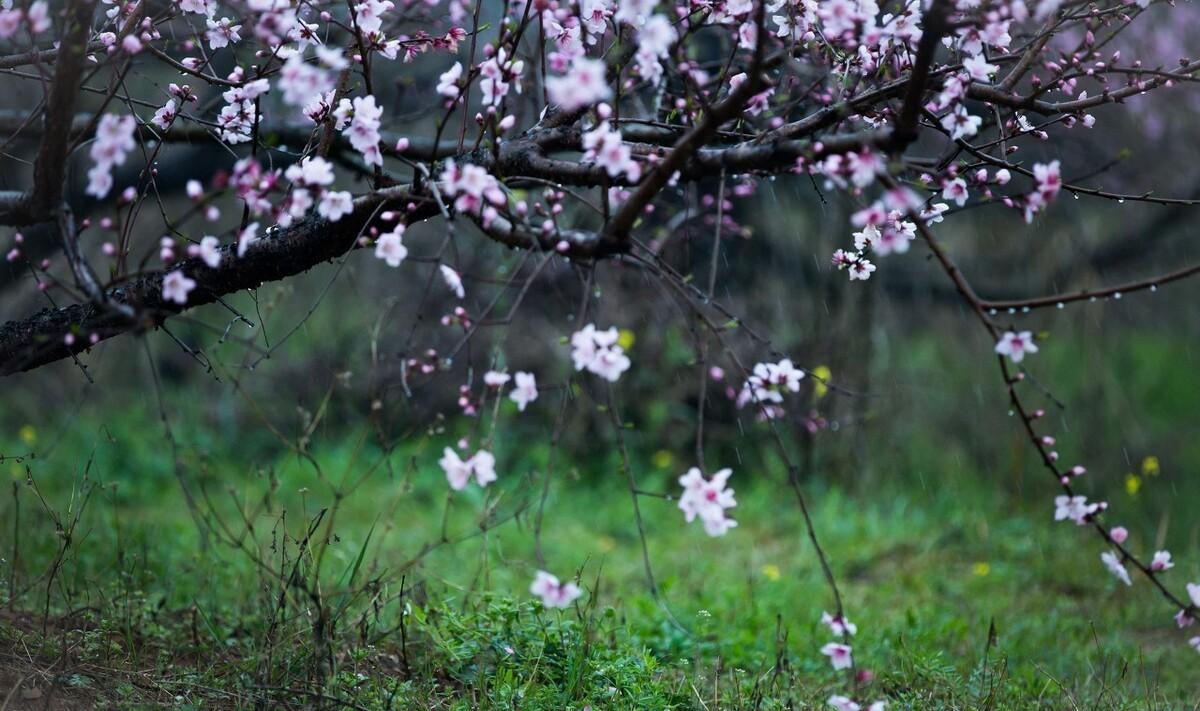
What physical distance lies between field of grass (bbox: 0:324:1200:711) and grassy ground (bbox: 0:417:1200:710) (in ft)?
0.05

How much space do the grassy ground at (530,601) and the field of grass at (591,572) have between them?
0.02 metres

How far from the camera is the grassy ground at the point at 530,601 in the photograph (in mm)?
2766

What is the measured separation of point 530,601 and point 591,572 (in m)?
1.67

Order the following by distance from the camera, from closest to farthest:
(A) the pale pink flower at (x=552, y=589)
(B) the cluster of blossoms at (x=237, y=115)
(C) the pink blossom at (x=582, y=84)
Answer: (C) the pink blossom at (x=582, y=84)
(A) the pale pink flower at (x=552, y=589)
(B) the cluster of blossoms at (x=237, y=115)

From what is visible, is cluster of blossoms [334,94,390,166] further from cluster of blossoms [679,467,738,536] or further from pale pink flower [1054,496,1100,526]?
pale pink flower [1054,496,1100,526]

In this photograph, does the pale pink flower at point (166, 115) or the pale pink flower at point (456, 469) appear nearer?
the pale pink flower at point (456, 469)

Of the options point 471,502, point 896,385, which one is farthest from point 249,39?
point 896,385

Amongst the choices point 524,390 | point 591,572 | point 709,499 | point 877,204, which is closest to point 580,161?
point 524,390

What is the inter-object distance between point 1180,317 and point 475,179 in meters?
7.70

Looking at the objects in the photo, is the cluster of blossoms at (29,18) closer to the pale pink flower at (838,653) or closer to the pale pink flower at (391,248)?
the pale pink flower at (391,248)

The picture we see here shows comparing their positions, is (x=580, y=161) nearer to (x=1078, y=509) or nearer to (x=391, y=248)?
(x=391, y=248)

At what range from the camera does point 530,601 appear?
3160mm

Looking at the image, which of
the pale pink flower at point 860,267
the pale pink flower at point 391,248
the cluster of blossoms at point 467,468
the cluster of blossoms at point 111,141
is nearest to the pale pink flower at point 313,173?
the pale pink flower at point 391,248

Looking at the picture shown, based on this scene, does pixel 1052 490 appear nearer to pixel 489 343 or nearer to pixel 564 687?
pixel 489 343
